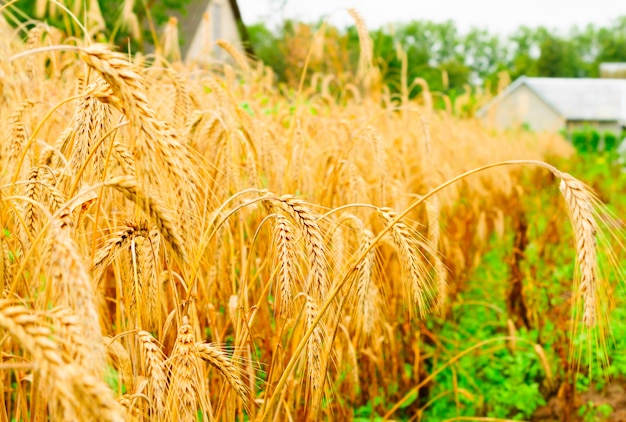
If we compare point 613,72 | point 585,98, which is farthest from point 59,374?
point 613,72

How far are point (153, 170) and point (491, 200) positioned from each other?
15.4 ft

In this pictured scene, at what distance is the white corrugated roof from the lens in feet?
101

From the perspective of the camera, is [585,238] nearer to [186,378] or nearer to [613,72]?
[186,378]

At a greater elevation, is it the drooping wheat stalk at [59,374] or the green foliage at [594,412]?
the drooping wheat stalk at [59,374]

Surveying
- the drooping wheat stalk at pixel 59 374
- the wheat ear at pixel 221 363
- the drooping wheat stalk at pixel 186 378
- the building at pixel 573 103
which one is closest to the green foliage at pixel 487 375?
the wheat ear at pixel 221 363

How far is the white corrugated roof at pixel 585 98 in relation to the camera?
101 feet

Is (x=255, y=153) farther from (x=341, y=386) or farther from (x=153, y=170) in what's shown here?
(x=153, y=170)

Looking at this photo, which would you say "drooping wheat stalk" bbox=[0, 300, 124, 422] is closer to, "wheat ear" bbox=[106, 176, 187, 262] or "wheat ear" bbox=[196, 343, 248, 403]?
"wheat ear" bbox=[106, 176, 187, 262]

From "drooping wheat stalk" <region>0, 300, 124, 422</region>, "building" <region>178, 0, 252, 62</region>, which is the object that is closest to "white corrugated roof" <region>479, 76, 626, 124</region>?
"building" <region>178, 0, 252, 62</region>

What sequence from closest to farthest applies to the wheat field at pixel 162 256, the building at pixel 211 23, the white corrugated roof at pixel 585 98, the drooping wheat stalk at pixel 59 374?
the drooping wheat stalk at pixel 59 374 < the wheat field at pixel 162 256 < the building at pixel 211 23 < the white corrugated roof at pixel 585 98

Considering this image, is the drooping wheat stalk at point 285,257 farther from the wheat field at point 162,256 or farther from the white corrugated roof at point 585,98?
the white corrugated roof at point 585,98

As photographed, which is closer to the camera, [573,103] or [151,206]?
[151,206]

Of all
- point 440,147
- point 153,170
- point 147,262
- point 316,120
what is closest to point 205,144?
point 147,262

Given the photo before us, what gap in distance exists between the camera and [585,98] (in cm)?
3231
